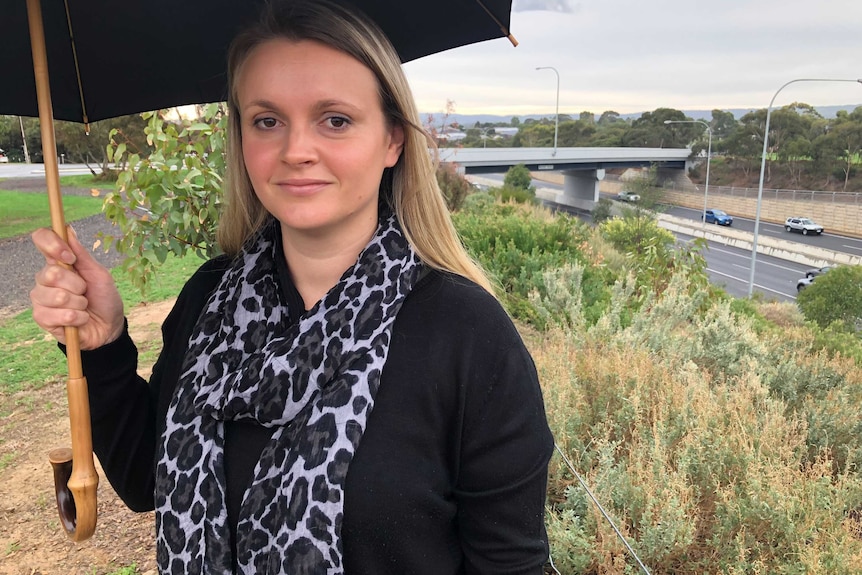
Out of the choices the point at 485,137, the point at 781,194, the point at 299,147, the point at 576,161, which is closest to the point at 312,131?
the point at 299,147

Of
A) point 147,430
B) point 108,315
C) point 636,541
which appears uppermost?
point 108,315

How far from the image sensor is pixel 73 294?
1.18 meters

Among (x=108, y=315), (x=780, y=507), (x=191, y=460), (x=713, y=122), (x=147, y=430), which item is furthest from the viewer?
(x=713, y=122)

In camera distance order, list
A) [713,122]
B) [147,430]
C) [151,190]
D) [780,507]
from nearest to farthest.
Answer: [147,430] < [780,507] < [151,190] < [713,122]

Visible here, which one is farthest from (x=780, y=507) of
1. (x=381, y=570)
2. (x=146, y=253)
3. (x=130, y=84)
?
(x=146, y=253)

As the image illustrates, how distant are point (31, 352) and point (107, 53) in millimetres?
6420

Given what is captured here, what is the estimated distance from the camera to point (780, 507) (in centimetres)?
234

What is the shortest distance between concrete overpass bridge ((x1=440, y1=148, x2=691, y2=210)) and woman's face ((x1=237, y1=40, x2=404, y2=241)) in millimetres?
27271

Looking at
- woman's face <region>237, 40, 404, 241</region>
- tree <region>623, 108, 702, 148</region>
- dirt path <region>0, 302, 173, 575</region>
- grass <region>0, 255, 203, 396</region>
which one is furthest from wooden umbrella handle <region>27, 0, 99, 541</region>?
tree <region>623, 108, 702, 148</region>

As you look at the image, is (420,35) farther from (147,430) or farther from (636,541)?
(636,541)

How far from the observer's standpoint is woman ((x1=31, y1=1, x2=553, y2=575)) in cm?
108

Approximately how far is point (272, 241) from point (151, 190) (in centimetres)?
165

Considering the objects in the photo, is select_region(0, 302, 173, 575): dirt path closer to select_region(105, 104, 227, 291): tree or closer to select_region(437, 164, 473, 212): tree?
select_region(105, 104, 227, 291): tree

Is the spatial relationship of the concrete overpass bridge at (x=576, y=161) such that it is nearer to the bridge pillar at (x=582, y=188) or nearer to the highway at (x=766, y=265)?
the bridge pillar at (x=582, y=188)
